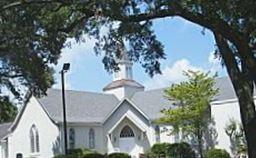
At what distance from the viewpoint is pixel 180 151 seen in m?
43.2

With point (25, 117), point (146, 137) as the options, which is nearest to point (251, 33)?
point (146, 137)

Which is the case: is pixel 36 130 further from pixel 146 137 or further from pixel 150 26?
pixel 150 26

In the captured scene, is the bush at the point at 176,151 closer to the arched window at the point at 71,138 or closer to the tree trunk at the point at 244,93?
the arched window at the point at 71,138

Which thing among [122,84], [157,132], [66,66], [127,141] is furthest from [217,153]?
[122,84]

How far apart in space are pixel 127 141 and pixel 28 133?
32.6 feet

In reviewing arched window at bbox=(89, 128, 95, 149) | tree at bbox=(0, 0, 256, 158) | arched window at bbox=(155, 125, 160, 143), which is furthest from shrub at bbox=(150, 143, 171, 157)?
tree at bbox=(0, 0, 256, 158)

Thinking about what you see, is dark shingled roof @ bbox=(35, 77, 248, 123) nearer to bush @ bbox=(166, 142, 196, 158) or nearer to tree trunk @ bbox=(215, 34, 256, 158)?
bush @ bbox=(166, 142, 196, 158)

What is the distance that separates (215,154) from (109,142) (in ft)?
44.4

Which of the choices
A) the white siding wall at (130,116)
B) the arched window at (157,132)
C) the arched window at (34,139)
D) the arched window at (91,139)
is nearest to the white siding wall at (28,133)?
the arched window at (34,139)

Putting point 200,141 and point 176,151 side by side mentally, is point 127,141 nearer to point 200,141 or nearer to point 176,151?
point 176,151

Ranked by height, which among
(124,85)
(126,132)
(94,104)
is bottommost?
(126,132)

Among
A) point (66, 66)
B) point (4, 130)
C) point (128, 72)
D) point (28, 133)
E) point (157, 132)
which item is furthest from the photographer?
point (4, 130)

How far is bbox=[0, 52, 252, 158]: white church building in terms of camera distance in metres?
48.2

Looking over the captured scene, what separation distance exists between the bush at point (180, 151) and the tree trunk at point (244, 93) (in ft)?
86.8
